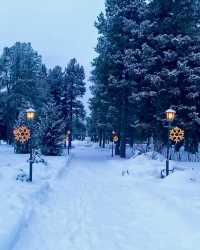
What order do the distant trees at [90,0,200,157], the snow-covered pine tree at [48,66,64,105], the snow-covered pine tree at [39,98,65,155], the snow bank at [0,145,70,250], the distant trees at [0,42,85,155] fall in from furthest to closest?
Result: the snow-covered pine tree at [48,66,64,105] < the distant trees at [0,42,85,155] < the snow-covered pine tree at [39,98,65,155] < the distant trees at [90,0,200,157] < the snow bank at [0,145,70,250]

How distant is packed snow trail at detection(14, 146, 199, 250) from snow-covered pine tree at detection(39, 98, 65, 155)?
25011 millimetres

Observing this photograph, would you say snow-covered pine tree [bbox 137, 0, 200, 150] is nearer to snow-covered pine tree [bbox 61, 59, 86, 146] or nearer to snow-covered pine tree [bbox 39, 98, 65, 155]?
snow-covered pine tree [bbox 39, 98, 65, 155]

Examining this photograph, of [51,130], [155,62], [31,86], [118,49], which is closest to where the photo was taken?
[155,62]

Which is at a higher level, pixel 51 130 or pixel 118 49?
pixel 118 49

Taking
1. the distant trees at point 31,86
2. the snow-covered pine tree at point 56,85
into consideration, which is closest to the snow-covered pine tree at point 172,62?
the distant trees at point 31,86

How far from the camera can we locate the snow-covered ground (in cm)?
860

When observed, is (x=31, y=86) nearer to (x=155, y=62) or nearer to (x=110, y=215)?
(x=155, y=62)

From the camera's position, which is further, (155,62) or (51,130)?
(51,130)

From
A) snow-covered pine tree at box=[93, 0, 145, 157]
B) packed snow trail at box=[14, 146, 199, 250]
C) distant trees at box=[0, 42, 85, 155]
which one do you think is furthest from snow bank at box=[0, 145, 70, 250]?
distant trees at box=[0, 42, 85, 155]

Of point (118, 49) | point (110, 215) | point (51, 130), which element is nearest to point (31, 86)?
point (51, 130)

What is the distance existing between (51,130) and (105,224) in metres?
31.5

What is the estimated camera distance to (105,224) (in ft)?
34.5

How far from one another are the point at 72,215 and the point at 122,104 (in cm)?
3057

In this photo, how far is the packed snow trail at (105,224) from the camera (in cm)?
846
